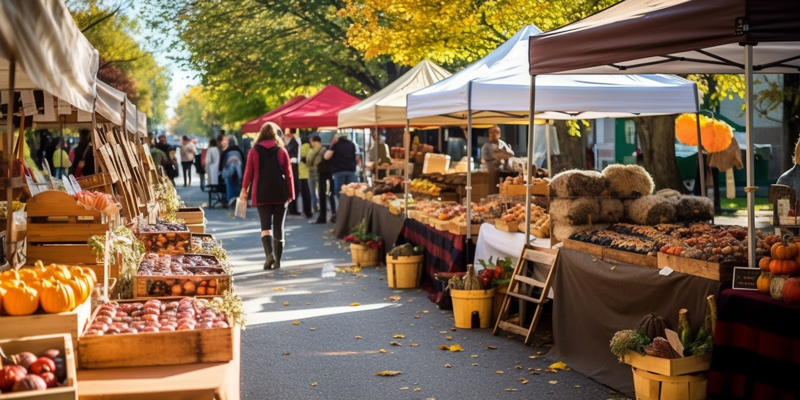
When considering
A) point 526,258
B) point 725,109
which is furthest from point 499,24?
point 725,109

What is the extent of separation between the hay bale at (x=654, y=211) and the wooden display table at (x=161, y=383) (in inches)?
196

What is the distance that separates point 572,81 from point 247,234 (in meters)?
11.4

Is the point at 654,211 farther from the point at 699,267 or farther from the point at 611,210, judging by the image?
the point at 699,267

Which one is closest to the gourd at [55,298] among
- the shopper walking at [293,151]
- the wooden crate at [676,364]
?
the wooden crate at [676,364]

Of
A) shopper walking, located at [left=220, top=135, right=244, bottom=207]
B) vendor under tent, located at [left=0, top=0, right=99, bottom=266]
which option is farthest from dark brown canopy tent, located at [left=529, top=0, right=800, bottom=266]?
shopper walking, located at [left=220, top=135, right=244, bottom=207]

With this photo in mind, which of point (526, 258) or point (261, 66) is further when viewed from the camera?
point (261, 66)

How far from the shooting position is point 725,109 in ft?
114

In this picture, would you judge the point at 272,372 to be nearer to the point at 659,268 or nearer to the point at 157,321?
the point at 157,321

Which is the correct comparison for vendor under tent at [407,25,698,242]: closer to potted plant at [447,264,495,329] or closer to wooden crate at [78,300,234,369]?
potted plant at [447,264,495,329]

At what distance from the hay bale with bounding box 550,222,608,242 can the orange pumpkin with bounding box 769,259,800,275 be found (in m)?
3.09

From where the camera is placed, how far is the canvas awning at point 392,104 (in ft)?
57.4

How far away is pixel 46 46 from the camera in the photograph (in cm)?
402

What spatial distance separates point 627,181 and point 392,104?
8863 mm

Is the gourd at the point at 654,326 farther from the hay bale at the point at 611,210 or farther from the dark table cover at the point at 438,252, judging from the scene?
the dark table cover at the point at 438,252
